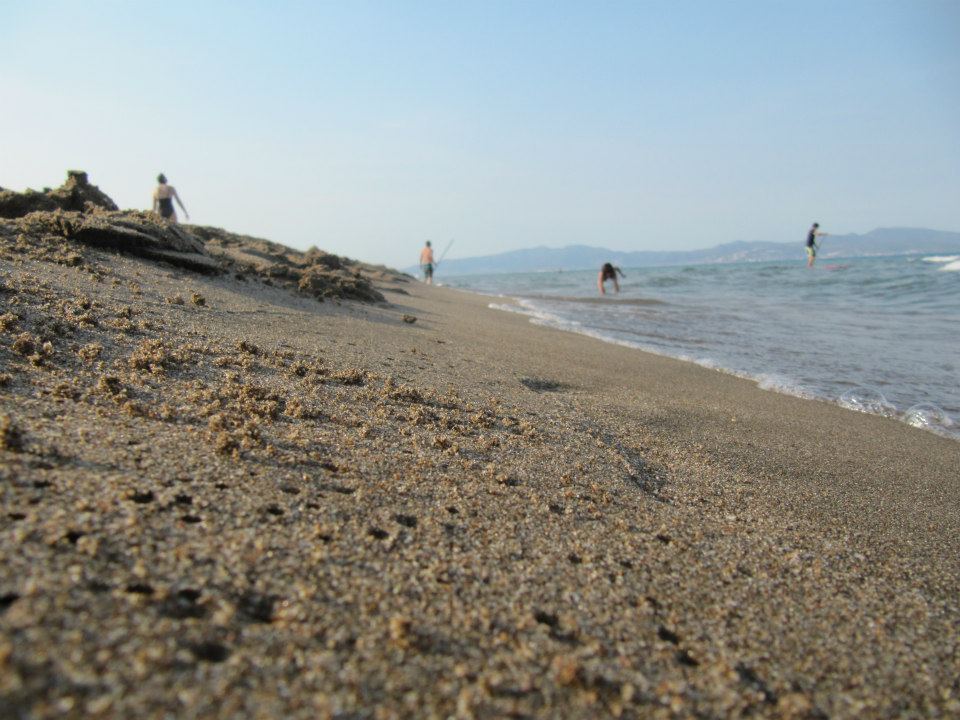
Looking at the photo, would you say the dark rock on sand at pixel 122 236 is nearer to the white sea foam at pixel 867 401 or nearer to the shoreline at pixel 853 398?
the shoreline at pixel 853 398

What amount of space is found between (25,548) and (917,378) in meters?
7.69

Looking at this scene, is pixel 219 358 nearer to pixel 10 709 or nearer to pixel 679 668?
pixel 10 709

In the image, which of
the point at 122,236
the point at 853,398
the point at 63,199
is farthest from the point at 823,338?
the point at 63,199

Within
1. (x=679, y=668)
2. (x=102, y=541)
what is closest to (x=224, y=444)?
(x=102, y=541)

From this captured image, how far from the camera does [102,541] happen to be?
50.8 inches

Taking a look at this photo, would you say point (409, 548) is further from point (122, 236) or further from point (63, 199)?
A: point (63, 199)

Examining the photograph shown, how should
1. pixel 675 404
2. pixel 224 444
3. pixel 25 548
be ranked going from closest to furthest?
pixel 25 548 → pixel 224 444 → pixel 675 404

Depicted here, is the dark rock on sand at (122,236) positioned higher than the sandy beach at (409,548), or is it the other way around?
the dark rock on sand at (122,236)

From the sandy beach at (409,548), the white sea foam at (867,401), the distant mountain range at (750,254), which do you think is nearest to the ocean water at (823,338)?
the white sea foam at (867,401)

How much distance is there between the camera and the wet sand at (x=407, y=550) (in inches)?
43.4

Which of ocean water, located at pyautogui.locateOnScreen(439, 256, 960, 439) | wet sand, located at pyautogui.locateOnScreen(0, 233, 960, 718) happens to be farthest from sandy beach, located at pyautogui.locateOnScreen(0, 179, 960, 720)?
ocean water, located at pyautogui.locateOnScreen(439, 256, 960, 439)

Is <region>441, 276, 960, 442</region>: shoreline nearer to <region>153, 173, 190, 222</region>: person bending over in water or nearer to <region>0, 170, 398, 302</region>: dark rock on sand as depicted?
<region>0, 170, 398, 302</region>: dark rock on sand

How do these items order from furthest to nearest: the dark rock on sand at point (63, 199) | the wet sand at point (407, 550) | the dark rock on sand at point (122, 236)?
the dark rock on sand at point (63, 199)
the dark rock on sand at point (122, 236)
the wet sand at point (407, 550)

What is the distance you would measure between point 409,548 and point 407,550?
1 centimetres
